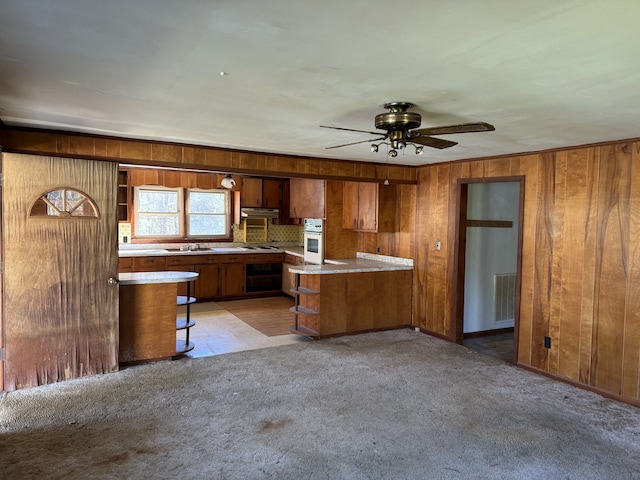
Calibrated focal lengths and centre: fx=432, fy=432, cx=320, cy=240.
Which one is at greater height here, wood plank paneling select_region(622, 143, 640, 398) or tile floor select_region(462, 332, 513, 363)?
wood plank paneling select_region(622, 143, 640, 398)

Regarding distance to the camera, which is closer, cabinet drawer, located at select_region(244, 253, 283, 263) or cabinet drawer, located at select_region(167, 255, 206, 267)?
cabinet drawer, located at select_region(167, 255, 206, 267)

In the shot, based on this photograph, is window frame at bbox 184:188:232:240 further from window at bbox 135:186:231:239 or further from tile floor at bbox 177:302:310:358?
tile floor at bbox 177:302:310:358

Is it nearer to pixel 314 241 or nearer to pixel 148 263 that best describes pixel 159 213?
pixel 148 263

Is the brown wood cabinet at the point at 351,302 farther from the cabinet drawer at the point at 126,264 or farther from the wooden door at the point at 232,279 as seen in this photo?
the cabinet drawer at the point at 126,264

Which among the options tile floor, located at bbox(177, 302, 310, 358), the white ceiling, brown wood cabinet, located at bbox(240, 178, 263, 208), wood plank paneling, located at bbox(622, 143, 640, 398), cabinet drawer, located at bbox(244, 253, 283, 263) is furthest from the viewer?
brown wood cabinet, located at bbox(240, 178, 263, 208)

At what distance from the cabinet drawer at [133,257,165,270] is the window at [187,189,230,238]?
1.00 m

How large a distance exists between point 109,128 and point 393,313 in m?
4.11

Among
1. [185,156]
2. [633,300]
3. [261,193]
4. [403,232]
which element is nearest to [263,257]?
[261,193]

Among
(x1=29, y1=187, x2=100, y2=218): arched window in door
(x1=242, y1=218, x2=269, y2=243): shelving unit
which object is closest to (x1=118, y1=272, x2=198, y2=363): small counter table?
(x1=29, y1=187, x2=100, y2=218): arched window in door

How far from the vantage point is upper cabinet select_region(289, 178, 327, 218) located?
6.72 meters

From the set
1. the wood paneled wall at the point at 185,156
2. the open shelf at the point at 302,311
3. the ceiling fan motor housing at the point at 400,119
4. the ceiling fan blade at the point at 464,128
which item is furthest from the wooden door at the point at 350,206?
the ceiling fan blade at the point at 464,128

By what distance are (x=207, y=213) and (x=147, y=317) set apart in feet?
12.9

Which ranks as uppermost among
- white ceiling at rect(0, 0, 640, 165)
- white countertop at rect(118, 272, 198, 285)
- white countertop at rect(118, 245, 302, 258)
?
white ceiling at rect(0, 0, 640, 165)

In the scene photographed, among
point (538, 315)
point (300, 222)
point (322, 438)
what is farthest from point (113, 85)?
point (300, 222)
